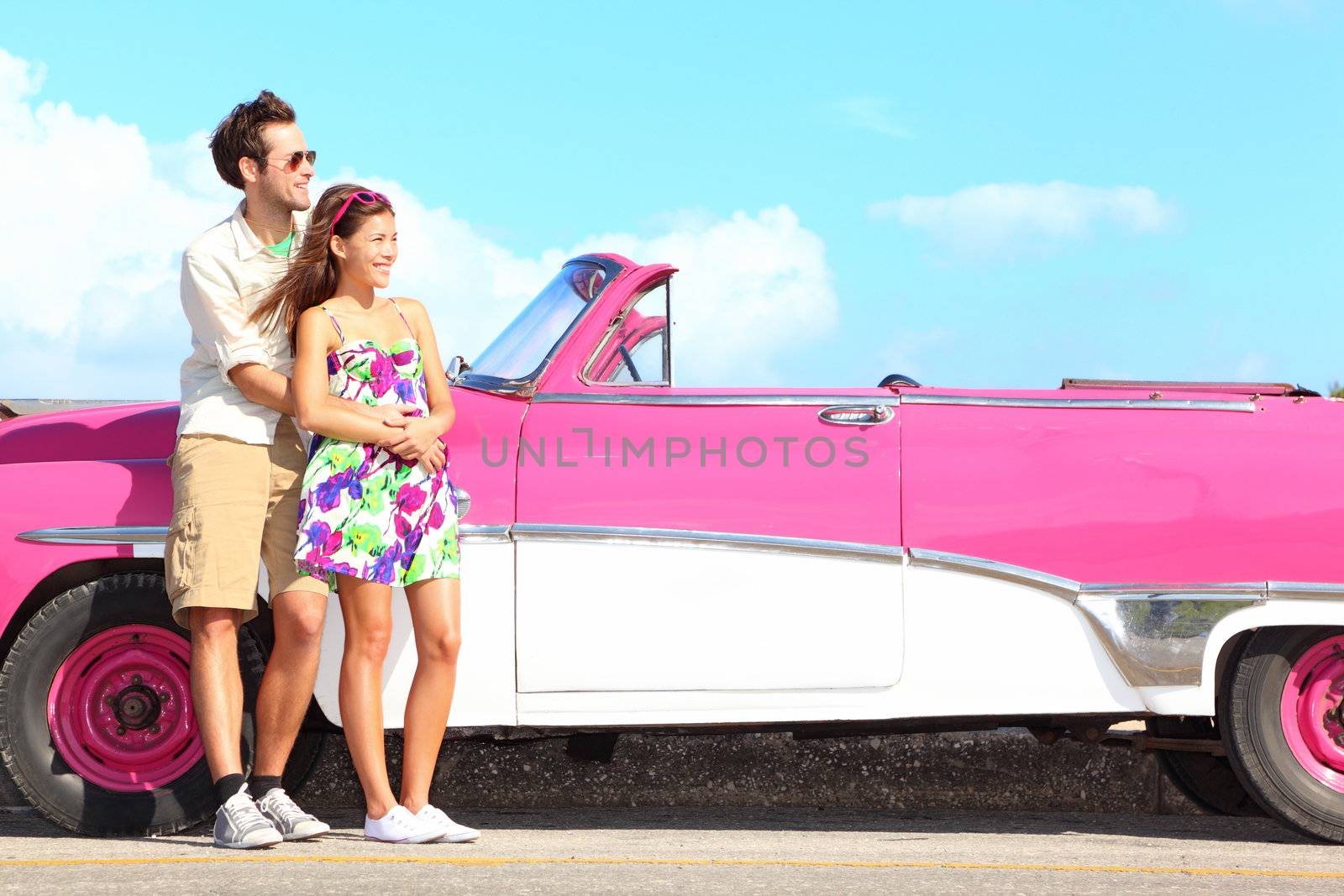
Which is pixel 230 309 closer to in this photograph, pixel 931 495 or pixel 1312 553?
pixel 931 495

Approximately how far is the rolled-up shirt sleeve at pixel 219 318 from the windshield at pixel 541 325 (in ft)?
2.63

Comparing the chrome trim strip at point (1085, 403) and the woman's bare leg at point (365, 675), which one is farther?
the chrome trim strip at point (1085, 403)

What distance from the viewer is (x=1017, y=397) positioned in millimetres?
4832

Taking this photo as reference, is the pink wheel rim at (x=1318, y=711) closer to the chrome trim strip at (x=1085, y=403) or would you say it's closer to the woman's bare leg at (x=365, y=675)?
the chrome trim strip at (x=1085, y=403)

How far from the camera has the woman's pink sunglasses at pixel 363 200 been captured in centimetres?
450

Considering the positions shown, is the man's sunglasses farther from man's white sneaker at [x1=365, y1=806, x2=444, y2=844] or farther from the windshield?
man's white sneaker at [x1=365, y1=806, x2=444, y2=844]

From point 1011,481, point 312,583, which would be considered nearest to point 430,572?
point 312,583

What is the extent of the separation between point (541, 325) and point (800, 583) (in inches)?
49.9

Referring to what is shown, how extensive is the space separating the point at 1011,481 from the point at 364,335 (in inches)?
79.0

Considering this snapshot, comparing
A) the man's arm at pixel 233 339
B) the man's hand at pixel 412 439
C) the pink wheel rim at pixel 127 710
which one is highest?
the man's arm at pixel 233 339

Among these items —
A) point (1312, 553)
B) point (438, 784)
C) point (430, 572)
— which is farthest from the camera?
point (438, 784)

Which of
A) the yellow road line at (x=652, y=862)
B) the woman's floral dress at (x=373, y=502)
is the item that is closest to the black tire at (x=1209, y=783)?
the yellow road line at (x=652, y=862)

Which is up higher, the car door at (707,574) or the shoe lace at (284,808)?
the car door at (707,574)

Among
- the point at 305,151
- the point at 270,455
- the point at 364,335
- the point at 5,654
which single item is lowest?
the point at 5,654
